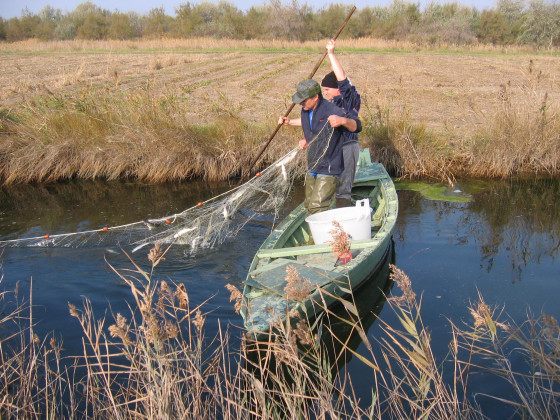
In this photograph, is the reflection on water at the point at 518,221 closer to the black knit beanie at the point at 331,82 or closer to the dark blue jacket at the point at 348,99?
the dark blue jacket at the point at 348,99

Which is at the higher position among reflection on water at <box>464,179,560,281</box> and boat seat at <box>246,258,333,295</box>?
boat seat at <box>246,258,333,295</box>

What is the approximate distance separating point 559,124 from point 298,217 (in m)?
5.80

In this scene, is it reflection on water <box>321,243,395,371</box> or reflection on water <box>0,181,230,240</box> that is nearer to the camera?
reflection on water <box>321,243,395,371</box>

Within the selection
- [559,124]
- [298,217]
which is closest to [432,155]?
[559,124]

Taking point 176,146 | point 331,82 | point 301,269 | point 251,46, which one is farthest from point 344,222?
point 251,46

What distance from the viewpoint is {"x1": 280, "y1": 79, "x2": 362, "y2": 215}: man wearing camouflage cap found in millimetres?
5609

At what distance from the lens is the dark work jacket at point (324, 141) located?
5.80 meters

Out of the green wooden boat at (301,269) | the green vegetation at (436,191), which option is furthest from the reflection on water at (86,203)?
the green vegetation at (436,191)

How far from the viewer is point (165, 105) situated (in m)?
10.1

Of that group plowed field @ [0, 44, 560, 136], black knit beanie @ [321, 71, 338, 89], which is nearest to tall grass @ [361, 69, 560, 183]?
plowed field @ [0, 44, 560, 136]

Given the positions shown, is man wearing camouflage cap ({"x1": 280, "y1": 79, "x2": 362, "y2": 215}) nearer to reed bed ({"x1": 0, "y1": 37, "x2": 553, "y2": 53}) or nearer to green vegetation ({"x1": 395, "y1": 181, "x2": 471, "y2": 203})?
green vegetation ({"x1": 395, "y1": 181, "x2": 471, "y2": 203})

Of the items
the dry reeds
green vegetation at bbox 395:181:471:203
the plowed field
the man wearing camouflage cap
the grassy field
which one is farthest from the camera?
the plowed field

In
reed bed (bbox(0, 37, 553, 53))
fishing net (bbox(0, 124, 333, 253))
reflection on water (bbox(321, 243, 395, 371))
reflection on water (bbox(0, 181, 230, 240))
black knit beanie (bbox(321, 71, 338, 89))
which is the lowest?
reflection on water (bbox(0, 181, 230, 240))

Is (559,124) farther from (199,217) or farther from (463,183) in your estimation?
(199,217)
